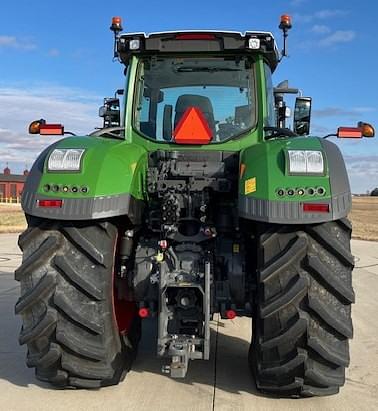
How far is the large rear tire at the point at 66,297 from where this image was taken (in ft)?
11.8

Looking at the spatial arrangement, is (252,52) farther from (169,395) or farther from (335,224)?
(169,395)

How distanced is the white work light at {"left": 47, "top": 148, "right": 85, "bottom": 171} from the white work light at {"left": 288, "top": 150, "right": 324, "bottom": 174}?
1402 millimetres

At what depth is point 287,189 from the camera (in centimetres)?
344

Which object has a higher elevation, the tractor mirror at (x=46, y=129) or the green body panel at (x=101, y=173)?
the tractor mirror at (x=46, y=129)

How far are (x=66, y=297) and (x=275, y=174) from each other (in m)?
1.58

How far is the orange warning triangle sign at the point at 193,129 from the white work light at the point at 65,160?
959 millimetres

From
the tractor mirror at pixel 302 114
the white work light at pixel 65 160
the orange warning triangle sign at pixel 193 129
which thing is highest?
the tractor mirror at pixel 302 114

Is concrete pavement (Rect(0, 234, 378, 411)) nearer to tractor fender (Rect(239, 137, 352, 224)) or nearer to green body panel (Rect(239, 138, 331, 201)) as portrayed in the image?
tractor fender (Rect(239, 137, 352, 224))

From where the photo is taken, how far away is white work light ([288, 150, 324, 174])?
3.50m

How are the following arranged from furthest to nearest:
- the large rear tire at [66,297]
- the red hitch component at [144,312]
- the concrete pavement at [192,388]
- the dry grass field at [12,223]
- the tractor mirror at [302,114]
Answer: the dry grass field at [12,223]
the tractor mirror at [302,114]
the red hitch component at [144,312]
the concrete pavement at [192,388]
the large rear tire at [66,297]

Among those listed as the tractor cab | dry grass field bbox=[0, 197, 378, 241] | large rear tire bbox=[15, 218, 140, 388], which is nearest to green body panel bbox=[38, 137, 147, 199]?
large rear tire bbox=[15, 218, 140, 388]

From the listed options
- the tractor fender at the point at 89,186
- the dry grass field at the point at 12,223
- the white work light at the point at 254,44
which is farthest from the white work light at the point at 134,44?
the dry grass field at the point at 12,223

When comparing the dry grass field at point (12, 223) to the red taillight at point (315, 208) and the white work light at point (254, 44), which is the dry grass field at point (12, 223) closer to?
the white work light at point (254, 44)

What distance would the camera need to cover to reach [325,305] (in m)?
3.53
